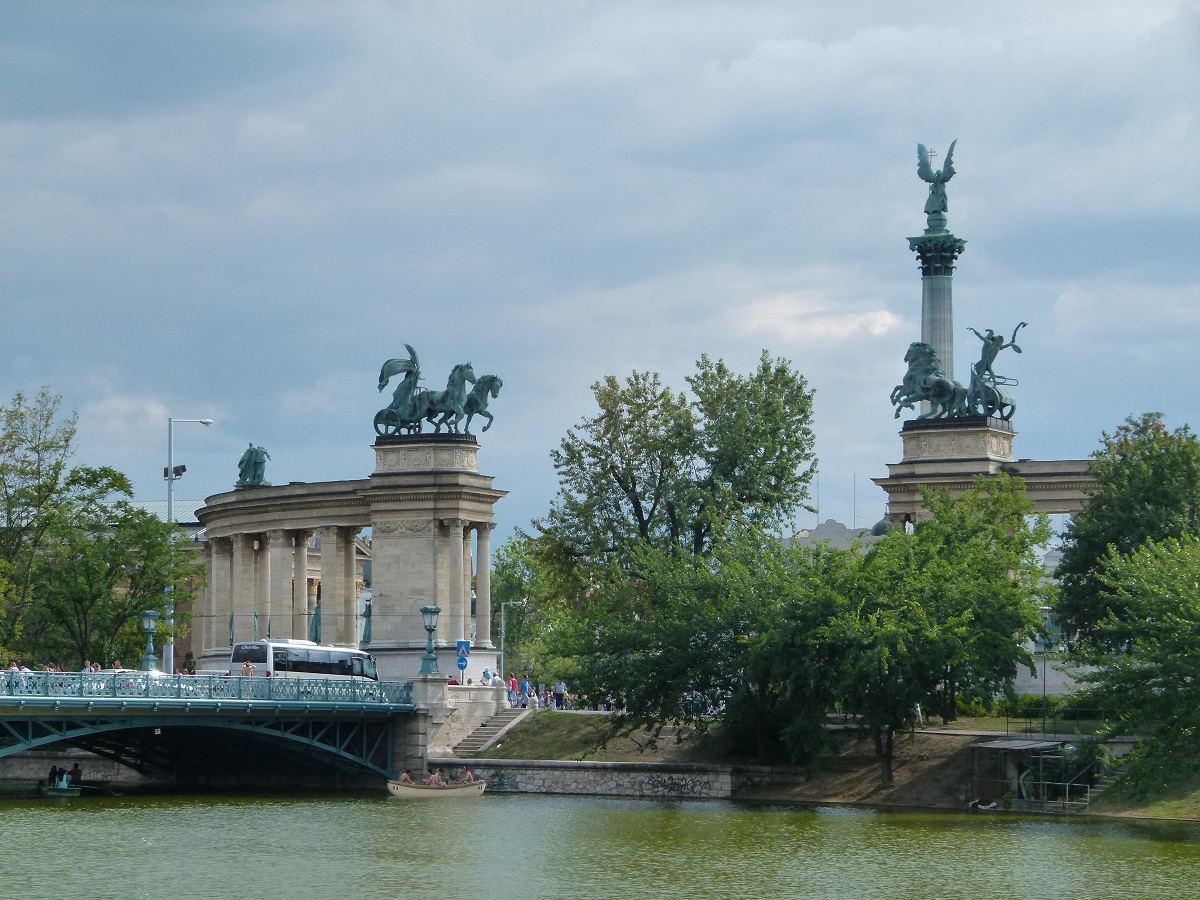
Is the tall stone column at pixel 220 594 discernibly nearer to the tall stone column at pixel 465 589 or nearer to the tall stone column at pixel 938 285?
the tall stone column at pixel 465 589

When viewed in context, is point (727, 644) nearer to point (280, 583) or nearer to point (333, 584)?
point (333, 584)

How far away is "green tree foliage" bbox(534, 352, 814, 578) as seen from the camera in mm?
93500

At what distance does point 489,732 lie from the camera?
89562mm

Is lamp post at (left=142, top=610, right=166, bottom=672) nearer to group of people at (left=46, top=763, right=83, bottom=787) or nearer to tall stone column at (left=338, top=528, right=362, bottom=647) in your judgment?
group of people at (left=46, top=763, right=83, bottom=787)

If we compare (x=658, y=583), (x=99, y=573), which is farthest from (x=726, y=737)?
(x=99, y=573)

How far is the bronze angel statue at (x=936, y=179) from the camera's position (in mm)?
121500

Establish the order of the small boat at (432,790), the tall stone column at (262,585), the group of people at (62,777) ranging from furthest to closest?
the tall stone column at (262,585) < the group of people at (62,777) < the small boat at (432,790)

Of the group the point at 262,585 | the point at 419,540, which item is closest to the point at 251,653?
the point at 419,540

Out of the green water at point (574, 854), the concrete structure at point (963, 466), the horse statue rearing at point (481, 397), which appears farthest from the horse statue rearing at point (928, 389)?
the green water at point (574, 854)

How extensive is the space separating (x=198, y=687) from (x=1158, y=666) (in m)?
32.7

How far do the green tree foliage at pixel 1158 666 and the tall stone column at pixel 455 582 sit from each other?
41.2 metres

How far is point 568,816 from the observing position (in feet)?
233

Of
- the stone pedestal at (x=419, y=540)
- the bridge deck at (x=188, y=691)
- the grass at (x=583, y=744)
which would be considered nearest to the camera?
the bridge deck at (x=188, y=691)

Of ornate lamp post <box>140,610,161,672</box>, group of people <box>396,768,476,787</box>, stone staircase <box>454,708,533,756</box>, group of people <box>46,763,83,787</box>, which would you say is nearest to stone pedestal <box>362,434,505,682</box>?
stone staircase <box>454,708,533,756</box>
